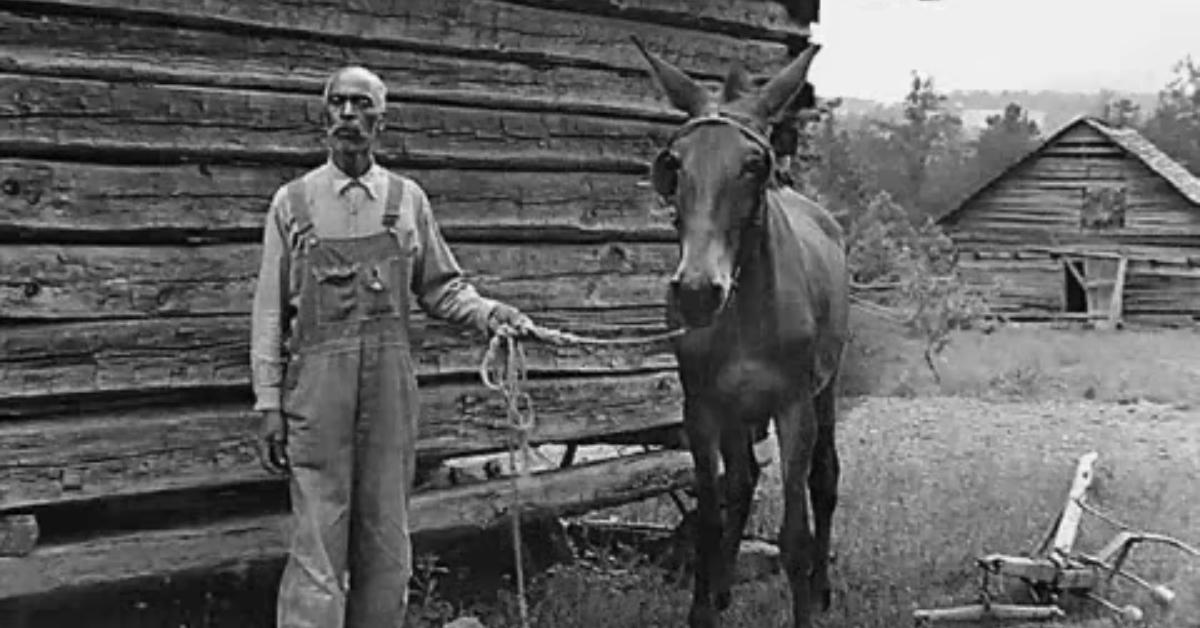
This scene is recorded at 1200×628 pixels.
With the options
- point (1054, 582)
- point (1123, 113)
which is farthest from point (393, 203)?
point (1123, 113)

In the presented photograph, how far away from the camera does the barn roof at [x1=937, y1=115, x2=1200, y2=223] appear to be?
33.6m

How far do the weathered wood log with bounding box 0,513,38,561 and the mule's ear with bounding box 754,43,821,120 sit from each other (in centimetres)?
302

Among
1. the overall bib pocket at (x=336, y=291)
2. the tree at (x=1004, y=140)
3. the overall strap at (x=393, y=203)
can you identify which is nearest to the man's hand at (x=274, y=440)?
the overall bib pocket at (x=336, y=291)

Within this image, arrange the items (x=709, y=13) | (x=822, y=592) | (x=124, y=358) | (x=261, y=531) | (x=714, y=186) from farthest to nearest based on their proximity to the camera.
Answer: (x=709, y=13), (x=822, y=592), (x=261, y=531), (x=714, y=186), (x=124, y=358)

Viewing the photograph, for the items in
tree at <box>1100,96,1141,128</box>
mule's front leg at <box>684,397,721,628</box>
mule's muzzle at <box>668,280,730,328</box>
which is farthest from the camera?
tree at <box>1100,96,1141,128</box>

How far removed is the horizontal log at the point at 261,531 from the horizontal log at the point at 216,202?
3.55ft

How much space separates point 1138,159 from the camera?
112 ft

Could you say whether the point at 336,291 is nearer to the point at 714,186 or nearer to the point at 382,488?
the point at 382,488

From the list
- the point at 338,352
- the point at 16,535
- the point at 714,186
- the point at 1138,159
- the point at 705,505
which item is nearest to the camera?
the point at 338,352

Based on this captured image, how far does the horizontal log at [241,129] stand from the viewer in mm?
5773

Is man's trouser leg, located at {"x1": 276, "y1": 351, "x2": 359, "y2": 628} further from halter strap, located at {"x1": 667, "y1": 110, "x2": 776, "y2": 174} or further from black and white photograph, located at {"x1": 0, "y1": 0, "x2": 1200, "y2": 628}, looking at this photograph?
halter strap, located at {"x1": 667, "y1": 110, "x2": 776, "y2": 174}

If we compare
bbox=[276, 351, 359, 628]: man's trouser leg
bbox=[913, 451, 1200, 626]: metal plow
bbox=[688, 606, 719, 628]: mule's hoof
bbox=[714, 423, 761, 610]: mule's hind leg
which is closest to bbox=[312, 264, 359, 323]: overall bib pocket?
bbox=[276, 351, 359, 628]: man's trouser leg

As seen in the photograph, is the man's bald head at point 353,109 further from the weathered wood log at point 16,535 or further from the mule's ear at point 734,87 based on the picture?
the mule's ear at point 734,87

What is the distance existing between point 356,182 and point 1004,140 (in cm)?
5384
